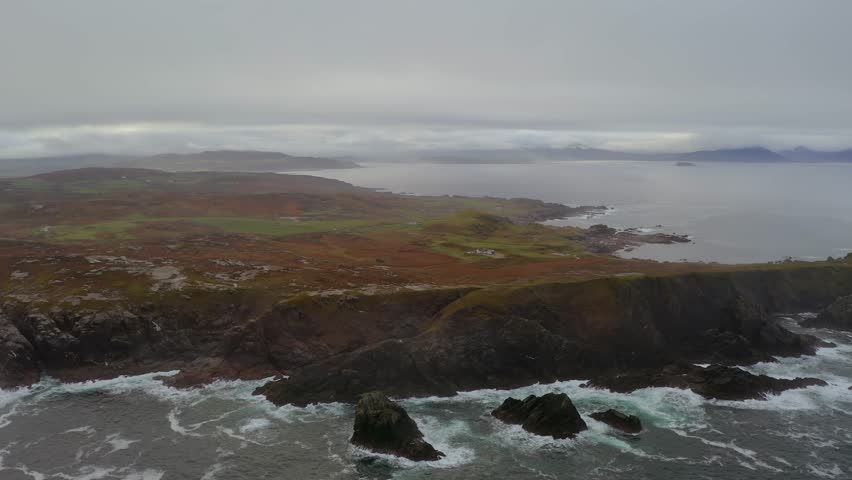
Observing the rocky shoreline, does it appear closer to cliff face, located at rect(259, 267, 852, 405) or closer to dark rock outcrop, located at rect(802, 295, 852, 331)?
cliff face, located at rect(259, 267, 852, 405)

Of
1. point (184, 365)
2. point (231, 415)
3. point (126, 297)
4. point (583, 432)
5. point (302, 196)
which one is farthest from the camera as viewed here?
point (302, 196)

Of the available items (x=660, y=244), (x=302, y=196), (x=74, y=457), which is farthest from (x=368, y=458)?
(x=302, y=196)

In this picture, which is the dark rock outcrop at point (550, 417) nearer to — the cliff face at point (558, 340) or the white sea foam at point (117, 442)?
the cliff face at point (558, 340)

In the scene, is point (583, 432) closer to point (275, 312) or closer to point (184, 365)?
point (275, 312)

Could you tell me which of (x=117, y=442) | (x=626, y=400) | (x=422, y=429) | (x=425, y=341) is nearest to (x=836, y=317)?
(x=626, y=400)

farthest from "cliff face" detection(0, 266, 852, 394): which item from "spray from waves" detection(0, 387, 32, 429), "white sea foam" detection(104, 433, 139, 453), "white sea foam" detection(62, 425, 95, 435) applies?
"white sea foam" detection(104, 433, 139, 453)

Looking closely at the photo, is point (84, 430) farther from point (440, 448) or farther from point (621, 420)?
point (621, 420)
